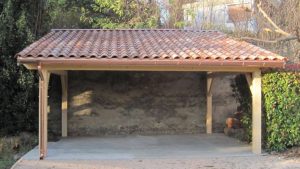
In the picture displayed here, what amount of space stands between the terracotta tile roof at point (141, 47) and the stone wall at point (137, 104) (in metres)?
1.68

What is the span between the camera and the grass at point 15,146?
11.4 meters

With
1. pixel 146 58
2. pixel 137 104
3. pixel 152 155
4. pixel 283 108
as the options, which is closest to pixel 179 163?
pixel 152 155

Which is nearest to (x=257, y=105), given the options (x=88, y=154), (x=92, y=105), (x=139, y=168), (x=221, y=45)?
(x=221, y=45)

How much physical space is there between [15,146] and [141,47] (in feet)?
14.7

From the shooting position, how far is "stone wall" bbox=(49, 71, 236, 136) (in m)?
15.7

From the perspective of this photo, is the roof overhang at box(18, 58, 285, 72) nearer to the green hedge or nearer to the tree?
the green hedge

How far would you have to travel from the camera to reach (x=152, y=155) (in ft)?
36.7

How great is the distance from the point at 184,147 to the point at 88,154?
114 inches

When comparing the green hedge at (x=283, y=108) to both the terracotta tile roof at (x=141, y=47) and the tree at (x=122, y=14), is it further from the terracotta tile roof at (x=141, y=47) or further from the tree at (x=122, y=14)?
the tree at (x=122, y=14)

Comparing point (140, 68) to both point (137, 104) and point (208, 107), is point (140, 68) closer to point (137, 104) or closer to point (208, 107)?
point (137, 104)

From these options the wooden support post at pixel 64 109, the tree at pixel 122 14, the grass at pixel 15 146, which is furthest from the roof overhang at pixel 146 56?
the tree at pixel 122 14

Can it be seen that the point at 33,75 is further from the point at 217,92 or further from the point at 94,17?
the point at 94,17

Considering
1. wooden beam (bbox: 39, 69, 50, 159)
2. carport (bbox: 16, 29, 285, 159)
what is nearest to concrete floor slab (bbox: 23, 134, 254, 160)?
wooden beam (bbox: 39, 69, 50, 159)

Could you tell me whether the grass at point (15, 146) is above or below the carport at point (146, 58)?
below
